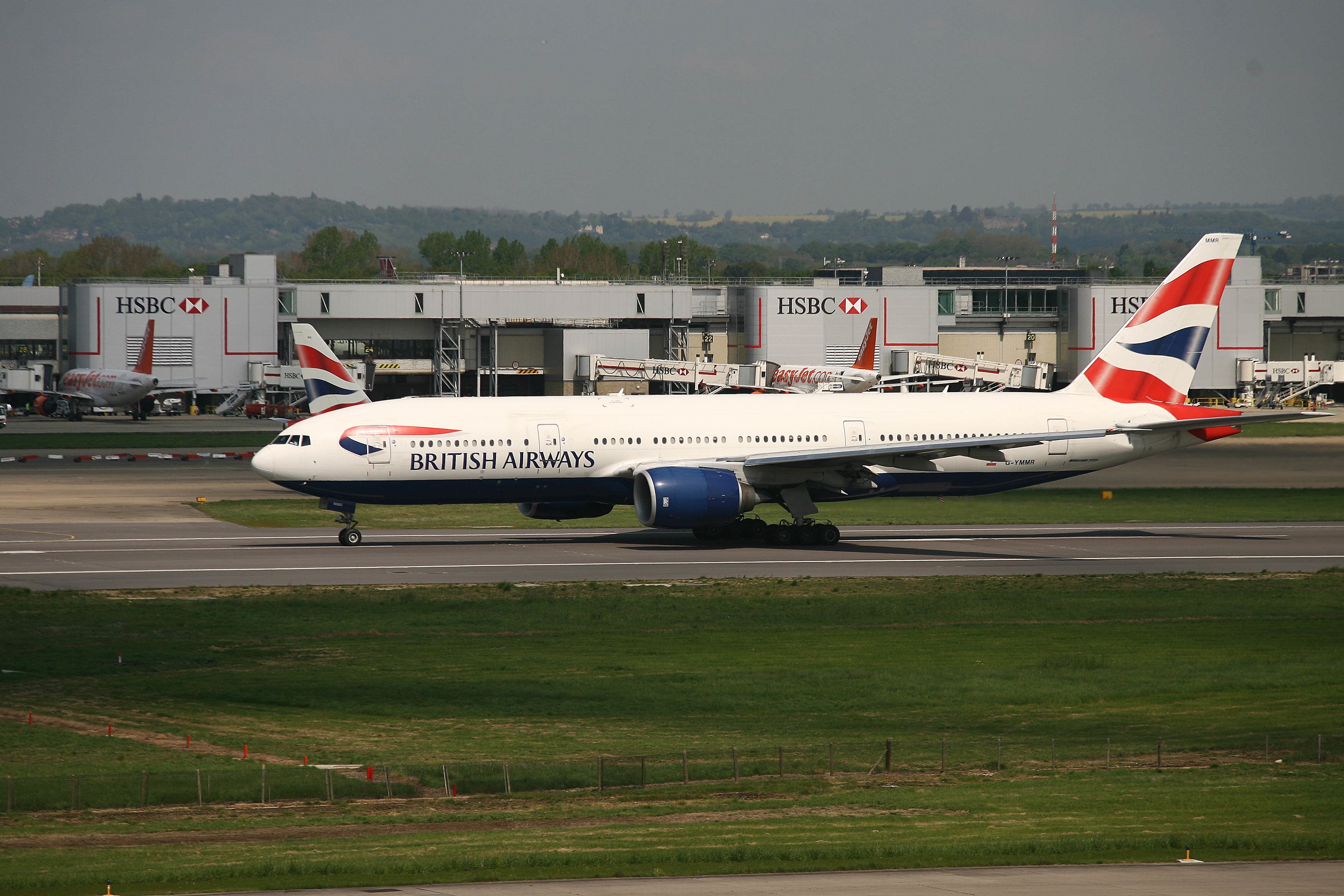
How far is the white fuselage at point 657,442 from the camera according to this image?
43344 millimetres

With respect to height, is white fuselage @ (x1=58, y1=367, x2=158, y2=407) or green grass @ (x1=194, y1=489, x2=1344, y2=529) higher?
white fuselage @ (x1=58, y1=367, x2=158, y2=407)

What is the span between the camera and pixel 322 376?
217ft

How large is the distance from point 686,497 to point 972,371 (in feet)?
279

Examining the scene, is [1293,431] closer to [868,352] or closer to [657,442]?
[868,352]

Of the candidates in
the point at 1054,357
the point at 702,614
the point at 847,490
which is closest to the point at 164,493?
the point at 847,490

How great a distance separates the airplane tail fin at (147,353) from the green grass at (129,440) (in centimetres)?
1981

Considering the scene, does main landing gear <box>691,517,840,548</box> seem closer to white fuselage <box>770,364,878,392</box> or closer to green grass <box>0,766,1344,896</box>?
green grass <box>0,766,1344,896</box>

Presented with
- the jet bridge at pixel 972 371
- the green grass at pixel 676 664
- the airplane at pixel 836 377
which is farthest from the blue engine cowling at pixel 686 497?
the jet bridge at pixel 972 371

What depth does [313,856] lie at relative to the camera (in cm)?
1614

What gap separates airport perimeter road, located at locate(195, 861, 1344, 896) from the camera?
1458cm

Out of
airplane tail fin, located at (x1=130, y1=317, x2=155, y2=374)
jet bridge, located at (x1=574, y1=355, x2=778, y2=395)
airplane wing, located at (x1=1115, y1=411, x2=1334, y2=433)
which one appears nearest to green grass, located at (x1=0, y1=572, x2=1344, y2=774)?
airplane wing, located at (x1=1115, y1=411, x2=1334, y2=433)

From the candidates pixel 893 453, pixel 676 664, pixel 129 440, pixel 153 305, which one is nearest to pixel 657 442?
pixel 893 453

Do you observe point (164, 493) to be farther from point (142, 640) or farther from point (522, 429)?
point (142, 640)

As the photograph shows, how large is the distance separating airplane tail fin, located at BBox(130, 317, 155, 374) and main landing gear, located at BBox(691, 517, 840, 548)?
8435cm
